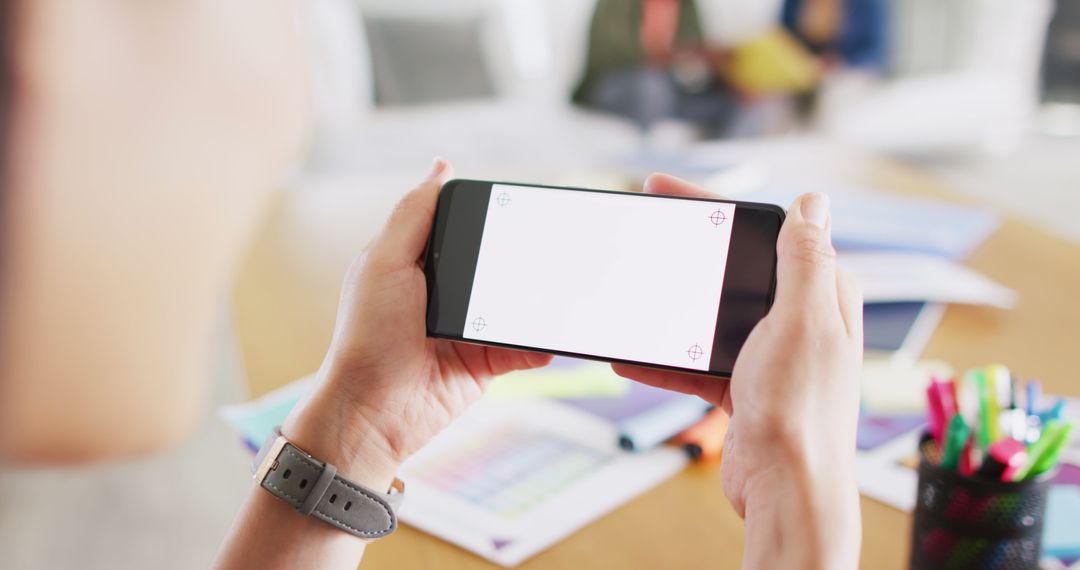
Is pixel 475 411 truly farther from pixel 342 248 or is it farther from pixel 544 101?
pixel 544 101

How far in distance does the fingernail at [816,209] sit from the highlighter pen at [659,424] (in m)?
0.29

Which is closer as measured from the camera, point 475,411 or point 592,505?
point 592,505

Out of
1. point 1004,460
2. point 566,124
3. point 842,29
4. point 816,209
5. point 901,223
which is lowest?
point 1004,460

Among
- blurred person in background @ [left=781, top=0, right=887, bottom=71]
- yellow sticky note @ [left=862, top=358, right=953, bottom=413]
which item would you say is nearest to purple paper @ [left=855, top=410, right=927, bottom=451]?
yellow sticky note @ [left=862, top=358, right=953, bottom=413]

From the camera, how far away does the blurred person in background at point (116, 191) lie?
58.7 inches

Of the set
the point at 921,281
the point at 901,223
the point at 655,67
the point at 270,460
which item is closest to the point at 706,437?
the point at 270,460

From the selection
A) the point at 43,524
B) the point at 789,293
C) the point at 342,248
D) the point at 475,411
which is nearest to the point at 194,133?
the point at 342,248

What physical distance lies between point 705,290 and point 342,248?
85 cm

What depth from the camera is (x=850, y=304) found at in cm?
53

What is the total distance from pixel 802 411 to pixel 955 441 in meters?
0.15

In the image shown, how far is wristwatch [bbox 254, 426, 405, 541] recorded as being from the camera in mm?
562

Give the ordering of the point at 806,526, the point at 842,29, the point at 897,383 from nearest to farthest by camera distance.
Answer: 1. the point at 806,526
2. the point at 897,383
3. the point at 842,29

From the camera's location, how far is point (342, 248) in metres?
1.33

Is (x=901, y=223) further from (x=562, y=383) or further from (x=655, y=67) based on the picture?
(x=655, y=67)
